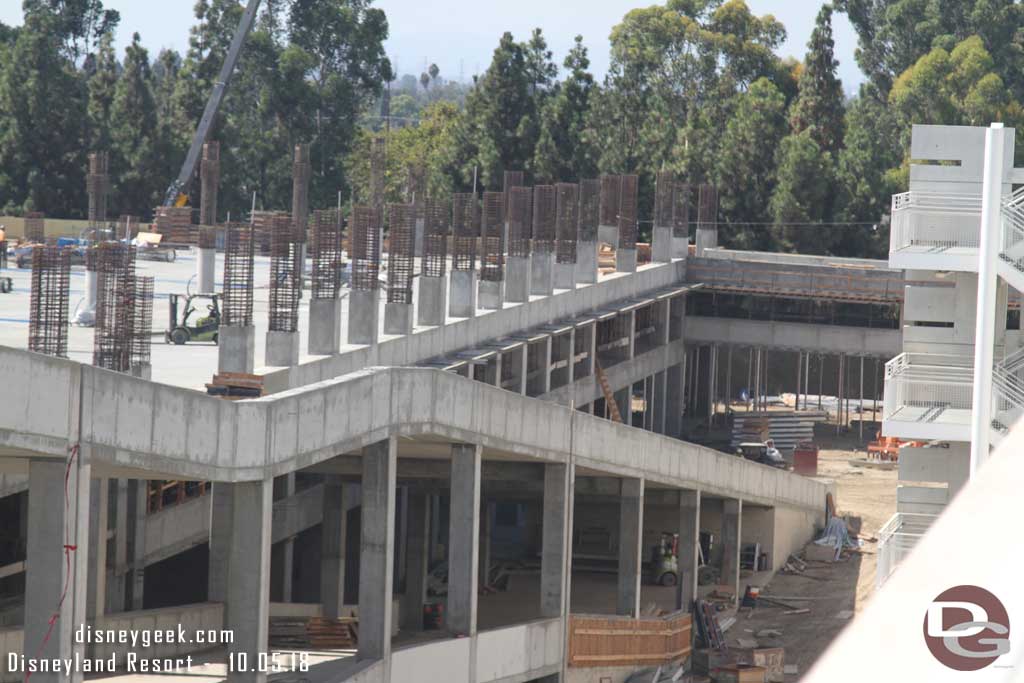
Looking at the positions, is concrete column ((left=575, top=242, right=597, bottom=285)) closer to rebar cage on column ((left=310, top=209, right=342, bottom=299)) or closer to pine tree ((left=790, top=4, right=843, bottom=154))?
rebar cage on column ((left=310, top=209, right=342, bottom=299))

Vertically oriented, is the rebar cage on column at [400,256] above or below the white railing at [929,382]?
above

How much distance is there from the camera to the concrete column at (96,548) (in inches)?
880

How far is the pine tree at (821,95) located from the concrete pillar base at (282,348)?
5989 cm

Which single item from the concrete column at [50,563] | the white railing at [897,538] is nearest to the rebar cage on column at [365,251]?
the white railing at [897,538]

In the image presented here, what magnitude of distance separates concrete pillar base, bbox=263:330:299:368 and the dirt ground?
10.9 m

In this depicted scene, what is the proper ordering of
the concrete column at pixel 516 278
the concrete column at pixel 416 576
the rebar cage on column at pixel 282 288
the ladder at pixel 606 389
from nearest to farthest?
the concrete column at pixel 416 576
the rebar cage on column at pixel 282 288
the concrete column at pixel 516 278
the ladder at pixel 606 389

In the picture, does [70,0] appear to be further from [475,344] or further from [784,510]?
[784,510]

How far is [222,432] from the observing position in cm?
1895

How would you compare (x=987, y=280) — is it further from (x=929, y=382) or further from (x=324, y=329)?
(x=324, y=329)

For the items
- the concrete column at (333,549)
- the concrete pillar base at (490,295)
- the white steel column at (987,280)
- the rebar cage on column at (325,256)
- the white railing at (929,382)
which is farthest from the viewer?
the concrete pillar base at (490,295)

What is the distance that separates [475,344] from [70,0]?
227 ft

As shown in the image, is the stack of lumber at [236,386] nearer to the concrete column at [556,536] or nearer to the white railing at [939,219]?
the concrete column at [556,536]

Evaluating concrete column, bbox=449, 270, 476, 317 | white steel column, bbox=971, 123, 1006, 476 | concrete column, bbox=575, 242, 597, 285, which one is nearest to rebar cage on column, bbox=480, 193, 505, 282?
concrete column, bbox=449, 270, 476, 317

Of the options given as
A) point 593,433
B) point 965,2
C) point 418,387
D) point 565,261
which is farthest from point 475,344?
point 965,2
